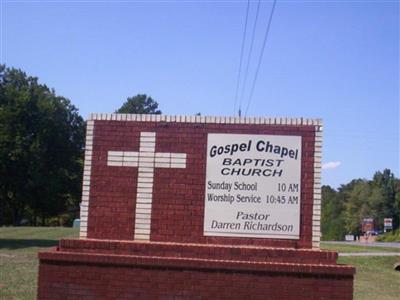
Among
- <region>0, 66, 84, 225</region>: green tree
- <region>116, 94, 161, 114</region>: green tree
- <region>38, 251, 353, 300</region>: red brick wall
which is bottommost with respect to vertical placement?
<region>38, 251, 353, 300</region>: red brick wall

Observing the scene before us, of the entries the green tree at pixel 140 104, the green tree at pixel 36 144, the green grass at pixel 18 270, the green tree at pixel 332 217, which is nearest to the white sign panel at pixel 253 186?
the green grass at pixel 18 270

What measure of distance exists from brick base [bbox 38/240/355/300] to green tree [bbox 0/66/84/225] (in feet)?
88.0

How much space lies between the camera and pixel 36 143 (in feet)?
129

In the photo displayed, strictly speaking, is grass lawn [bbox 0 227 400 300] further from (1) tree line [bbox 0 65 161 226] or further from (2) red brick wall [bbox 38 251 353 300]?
(1) tree line [bbox 0 65 161 226]

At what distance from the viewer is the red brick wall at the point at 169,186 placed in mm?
9758

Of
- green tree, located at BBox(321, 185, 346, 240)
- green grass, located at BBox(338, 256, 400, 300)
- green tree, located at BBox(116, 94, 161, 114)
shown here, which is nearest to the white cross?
green grass, located at BBox(338, 256, 400, 300)

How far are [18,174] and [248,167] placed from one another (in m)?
29.6

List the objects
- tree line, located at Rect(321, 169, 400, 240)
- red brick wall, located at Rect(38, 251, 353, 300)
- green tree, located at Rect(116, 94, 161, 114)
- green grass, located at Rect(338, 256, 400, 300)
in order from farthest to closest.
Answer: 1. tree line, located at Rect(321, 169, 400, 240)
2. green tree, located at Rect(116, 94, 161, 114)
3. green grass, located at Rect(338, 256, 400, 300)
4. red brick wall, located at Rect(38, 251, 353, 300)

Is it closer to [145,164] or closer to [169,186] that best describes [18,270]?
[145,164]

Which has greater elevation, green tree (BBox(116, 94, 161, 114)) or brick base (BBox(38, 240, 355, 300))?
green tree (BBox(116, 94, 161, 114))

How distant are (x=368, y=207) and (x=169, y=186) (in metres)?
106

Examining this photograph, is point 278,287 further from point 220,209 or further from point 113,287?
point 113,287

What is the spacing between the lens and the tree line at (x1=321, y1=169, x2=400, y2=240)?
363ft

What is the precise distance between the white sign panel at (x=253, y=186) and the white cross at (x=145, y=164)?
65cm
